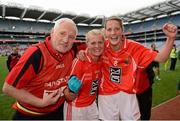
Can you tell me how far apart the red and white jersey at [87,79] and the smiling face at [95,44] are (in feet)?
0.31

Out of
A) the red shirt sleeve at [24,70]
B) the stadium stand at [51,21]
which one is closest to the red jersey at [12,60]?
the red shirt sleeve at [24,70]

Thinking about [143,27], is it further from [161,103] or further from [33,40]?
[161,103]

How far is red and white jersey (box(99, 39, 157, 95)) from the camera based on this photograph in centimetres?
369

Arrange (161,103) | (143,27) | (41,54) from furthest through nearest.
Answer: (143,27)
(161,103)
(41,54)

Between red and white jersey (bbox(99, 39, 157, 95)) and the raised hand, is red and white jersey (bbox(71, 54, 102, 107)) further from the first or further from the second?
the raised hand

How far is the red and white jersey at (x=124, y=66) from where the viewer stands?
3.69 meters

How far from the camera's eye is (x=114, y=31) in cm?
366

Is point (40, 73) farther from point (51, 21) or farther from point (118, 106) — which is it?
point (51, 21)

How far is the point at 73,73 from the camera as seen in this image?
136 inches

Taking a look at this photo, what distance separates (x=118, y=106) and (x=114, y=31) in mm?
1102

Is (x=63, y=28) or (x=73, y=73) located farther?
(x=73, y=73)

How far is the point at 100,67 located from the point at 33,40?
65261mm

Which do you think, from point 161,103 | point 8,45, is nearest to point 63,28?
point 161,103

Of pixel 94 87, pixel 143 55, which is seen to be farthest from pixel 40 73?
pixel 143 55
